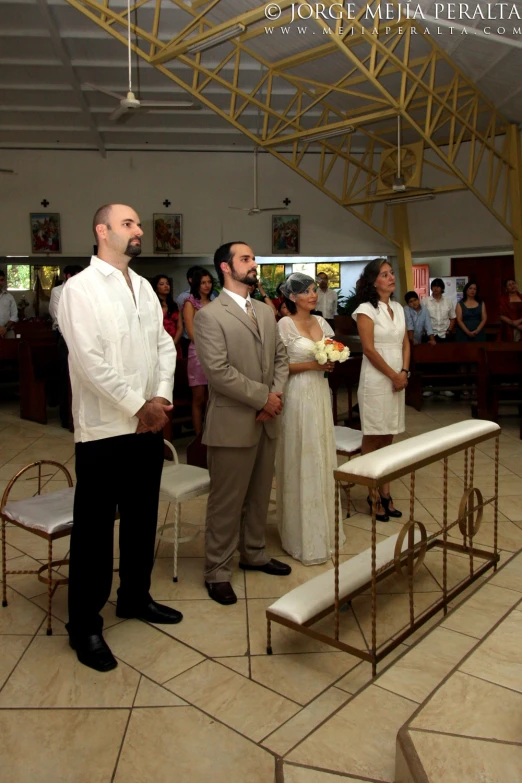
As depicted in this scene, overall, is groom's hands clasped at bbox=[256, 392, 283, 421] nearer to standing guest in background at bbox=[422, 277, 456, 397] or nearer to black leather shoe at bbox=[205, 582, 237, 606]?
black leather shoe at bbox=[205, 582, 237, 606]

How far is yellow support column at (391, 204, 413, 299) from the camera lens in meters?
13.3

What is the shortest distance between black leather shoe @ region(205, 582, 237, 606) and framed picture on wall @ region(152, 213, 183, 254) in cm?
1128

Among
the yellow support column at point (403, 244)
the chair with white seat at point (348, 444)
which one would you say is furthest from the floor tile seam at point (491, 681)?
the yellow support column at point (403, 244)

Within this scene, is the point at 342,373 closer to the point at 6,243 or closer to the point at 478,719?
the point at 478,719

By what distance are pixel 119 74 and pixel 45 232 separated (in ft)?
Answer: 12.6

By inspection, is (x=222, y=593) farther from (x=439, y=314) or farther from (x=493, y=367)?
(x=439, y=314)

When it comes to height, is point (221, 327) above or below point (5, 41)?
below

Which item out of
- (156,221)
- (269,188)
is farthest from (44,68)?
(269,188)

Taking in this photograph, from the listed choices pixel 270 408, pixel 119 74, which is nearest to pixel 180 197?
pixel 119 74

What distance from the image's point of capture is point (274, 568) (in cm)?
327

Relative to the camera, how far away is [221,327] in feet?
9.75

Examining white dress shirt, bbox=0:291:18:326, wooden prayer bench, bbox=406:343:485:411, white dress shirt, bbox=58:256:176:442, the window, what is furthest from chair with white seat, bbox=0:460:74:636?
the window

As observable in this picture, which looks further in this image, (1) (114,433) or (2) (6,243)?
(2) (6,243)

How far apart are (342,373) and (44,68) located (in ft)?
22.5
